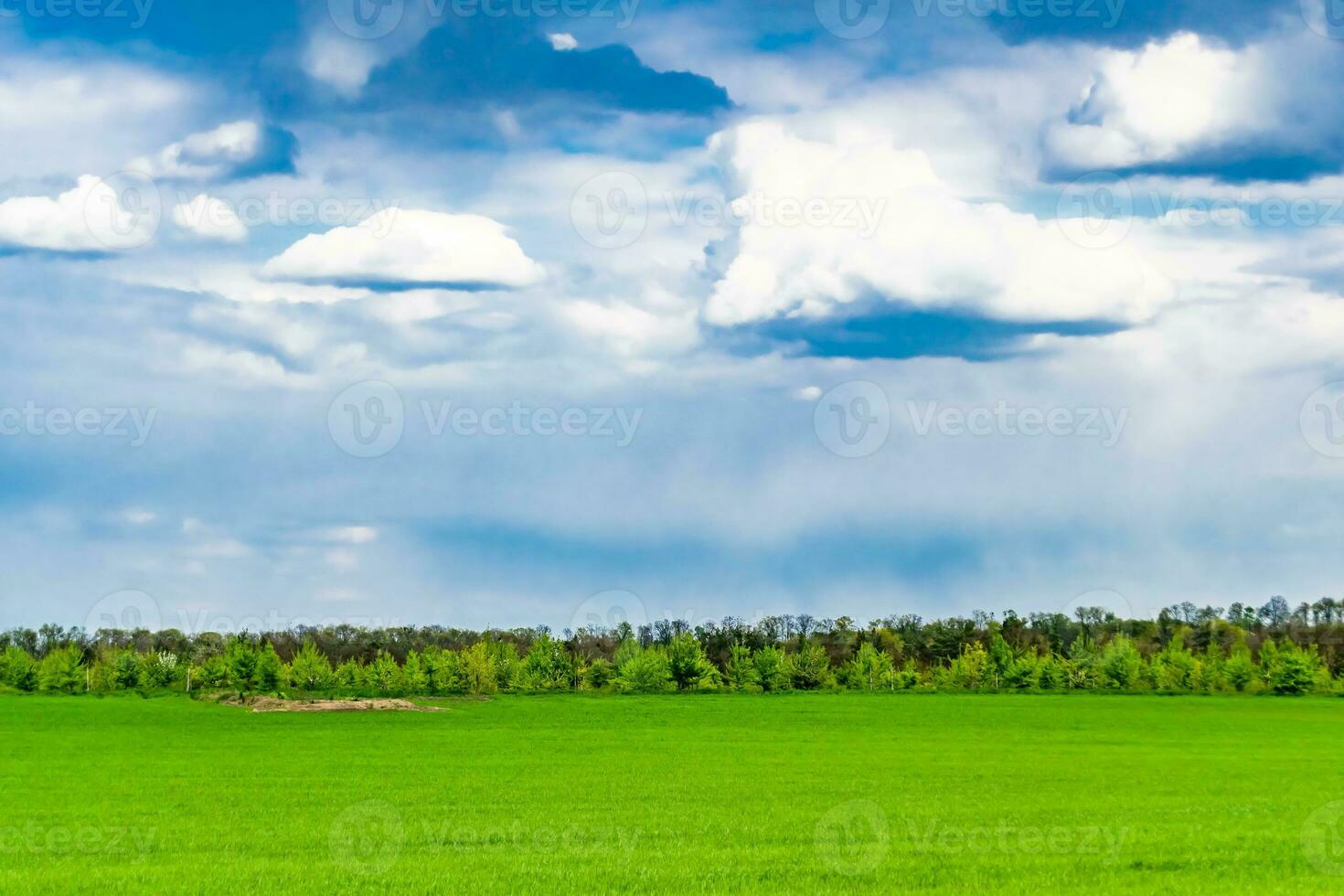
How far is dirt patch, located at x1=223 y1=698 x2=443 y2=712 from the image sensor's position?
9255 cm

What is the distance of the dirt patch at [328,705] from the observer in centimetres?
9255

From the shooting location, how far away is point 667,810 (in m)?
32.5

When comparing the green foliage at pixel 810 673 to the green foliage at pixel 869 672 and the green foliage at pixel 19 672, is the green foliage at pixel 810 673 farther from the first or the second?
the green foliage at pixel 19 672

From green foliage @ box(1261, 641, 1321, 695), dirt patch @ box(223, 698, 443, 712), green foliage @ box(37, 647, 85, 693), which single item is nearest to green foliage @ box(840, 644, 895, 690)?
green foliage @ box(1261, 641, 1321, 695)

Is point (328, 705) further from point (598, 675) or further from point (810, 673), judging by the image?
point (810, 673)

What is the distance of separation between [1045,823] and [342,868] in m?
16.8

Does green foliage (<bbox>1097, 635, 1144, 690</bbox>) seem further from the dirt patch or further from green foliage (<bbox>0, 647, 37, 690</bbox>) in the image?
green foliage (<bbox>0, 647, 37, 690</bbox>)

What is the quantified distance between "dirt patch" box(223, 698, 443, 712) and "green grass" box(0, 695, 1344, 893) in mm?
20174

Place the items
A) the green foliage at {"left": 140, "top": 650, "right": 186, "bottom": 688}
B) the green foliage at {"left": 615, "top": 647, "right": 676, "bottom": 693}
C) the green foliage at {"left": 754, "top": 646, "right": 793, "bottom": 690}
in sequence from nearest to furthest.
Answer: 1. the green foliage at {"left": 615, "top": 647, "right": 676, "bottom": 693}
2. the green foliage at {"left": 754, "top": 646, "right": 793, "bottom": 690}
3. the green foliage at {"left": 140, "top": 650, "right": 186, "bottom": 688}

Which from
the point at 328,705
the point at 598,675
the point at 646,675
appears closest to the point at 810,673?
the point at 646,675

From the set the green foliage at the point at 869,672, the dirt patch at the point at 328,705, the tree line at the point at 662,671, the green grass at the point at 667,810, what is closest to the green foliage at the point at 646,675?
the tree line at the point at 662,671

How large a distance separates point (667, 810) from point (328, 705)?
7000 cm

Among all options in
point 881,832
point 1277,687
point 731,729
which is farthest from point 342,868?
point 1277,687

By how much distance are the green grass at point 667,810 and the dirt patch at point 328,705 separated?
20.2 meters
